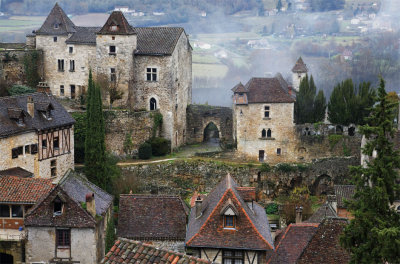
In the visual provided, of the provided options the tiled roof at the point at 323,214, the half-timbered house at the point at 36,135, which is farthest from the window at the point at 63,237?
the tiled roof at the point at 323,214

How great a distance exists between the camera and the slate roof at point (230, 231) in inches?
1439

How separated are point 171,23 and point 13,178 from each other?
67934 mm

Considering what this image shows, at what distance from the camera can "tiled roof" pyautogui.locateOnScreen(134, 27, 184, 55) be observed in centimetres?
6438

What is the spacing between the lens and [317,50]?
10150 cm

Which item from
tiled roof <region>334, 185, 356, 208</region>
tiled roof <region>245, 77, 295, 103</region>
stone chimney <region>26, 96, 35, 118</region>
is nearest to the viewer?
tiled roof <region>334, 185, 356, 208</region>

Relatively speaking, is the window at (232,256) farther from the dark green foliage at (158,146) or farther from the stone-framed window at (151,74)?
the stone-framed window at (151,74)

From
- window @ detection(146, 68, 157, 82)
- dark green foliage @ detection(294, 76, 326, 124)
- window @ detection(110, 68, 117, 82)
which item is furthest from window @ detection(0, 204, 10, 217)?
dark green foliage @ detection(294, 76, 326, 124)

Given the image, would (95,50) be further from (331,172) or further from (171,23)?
(171,23)

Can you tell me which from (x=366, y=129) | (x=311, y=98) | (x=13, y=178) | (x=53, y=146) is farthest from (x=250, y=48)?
(x=366, y=129)

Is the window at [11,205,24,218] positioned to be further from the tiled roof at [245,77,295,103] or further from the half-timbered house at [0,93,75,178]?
the tiled roof at [245,77,295,103]

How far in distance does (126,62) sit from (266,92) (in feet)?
38.5

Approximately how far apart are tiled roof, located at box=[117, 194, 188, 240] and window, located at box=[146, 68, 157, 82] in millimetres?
21979

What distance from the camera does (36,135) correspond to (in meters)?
51.2

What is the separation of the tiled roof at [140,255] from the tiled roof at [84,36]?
46.1 metres
